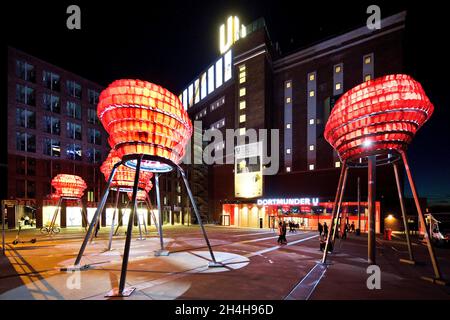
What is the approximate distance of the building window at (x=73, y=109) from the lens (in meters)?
54.8

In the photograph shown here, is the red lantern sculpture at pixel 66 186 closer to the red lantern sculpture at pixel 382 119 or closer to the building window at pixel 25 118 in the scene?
the building window at pixel 25 118

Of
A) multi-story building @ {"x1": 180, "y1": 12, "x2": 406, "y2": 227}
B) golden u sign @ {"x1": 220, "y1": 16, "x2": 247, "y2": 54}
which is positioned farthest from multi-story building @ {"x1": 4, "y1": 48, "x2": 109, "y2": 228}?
golden u sign @ {"x1": 220, "y1": 16, "x2": 247, "y2": 54}

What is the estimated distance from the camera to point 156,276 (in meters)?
11.2

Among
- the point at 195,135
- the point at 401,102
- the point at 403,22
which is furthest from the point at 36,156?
the point at 403,22

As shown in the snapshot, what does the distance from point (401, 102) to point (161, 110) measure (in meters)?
10.6

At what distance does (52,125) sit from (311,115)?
171ft

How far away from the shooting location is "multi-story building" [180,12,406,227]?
160 ft

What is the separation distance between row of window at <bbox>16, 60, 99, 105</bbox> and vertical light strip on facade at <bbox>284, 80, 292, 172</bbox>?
43360 millimetres

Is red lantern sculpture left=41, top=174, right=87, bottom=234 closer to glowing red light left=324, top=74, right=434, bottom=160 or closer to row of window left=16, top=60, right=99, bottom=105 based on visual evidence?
glowing red light left=324, top=74, right=434, bottom=160

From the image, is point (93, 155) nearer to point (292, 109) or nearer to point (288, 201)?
point (288, 201)

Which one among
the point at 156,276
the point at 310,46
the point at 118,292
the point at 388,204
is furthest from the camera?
the point at 310,46

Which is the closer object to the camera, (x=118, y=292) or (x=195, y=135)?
(x=118, y=292)

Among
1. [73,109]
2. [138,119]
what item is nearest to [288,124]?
[73,109]

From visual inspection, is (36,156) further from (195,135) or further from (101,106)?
(101,106)
